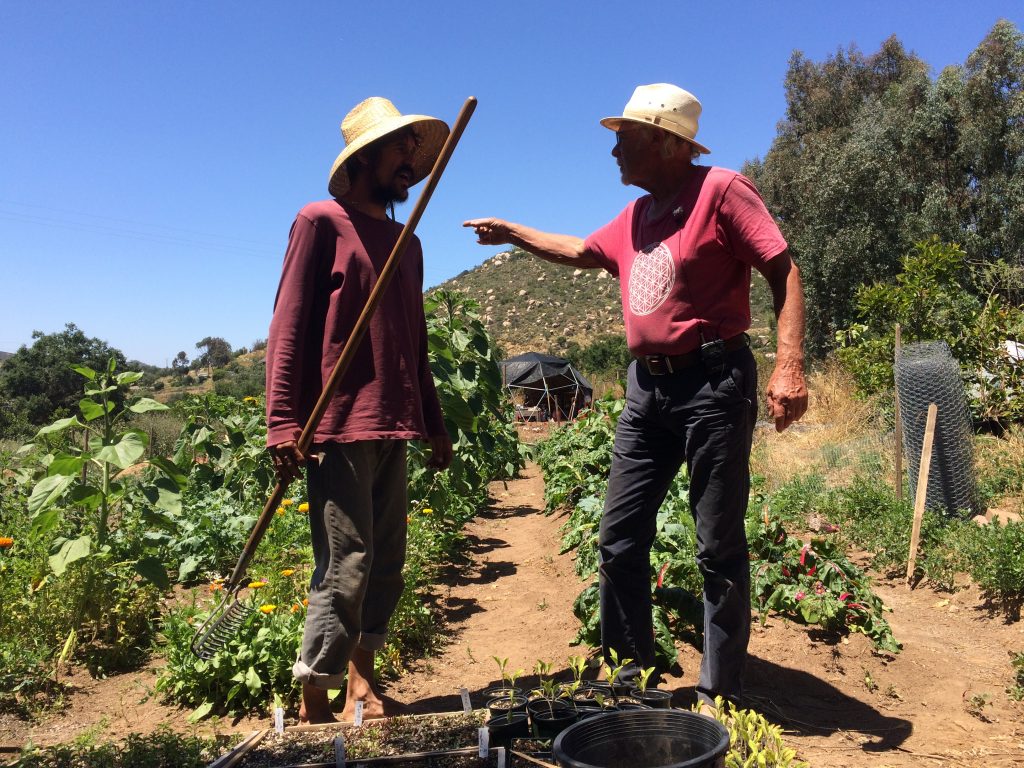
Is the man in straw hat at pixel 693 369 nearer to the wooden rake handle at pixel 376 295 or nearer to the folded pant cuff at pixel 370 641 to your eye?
the wooden rake handle at pixel 376 295

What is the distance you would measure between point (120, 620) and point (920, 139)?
27.0 m

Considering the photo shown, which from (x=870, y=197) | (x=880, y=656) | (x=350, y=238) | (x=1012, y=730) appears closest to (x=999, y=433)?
(x=880, y=656)

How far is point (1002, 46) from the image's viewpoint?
79.8 feet

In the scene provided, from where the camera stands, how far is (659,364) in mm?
2820

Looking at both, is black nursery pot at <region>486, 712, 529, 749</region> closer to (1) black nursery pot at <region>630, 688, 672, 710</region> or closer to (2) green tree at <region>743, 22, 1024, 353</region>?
(1) black nursery pot at <region>630, 688, 672, 710</region>

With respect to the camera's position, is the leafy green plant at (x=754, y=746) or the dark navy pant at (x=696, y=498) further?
the dark navy pant at (x=696, y=498)

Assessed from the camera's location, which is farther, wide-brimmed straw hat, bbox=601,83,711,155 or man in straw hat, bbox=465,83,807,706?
wide-brimmed straw hat, bbox=601,83,711,155

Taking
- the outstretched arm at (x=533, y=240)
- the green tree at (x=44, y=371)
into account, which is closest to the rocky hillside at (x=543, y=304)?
the green tree at (x=44, y=371)

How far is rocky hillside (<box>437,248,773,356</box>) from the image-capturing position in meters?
47.5

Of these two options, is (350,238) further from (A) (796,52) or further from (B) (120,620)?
(A) (796,52)

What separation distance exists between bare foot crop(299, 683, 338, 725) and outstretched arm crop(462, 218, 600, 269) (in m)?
1.79

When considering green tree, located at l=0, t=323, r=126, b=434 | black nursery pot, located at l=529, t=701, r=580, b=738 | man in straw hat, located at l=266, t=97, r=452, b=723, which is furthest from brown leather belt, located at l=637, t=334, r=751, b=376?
green tree, located at l=0, t=323, r=126, b=434

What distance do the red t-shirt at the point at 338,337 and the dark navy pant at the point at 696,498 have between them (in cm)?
77

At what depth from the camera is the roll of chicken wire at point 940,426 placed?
576 centimetres
